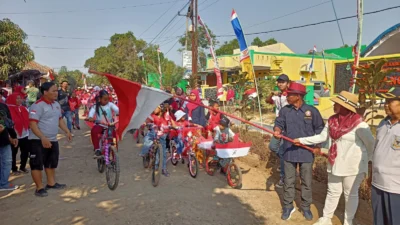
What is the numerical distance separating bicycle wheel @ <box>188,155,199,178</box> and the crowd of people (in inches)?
19.2

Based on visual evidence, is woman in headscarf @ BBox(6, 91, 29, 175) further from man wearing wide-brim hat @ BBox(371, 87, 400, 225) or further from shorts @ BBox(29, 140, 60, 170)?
man wearing wide-brim hat @ BBox(371, 87, 400, 225)

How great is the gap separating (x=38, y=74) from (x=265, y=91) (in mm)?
18374

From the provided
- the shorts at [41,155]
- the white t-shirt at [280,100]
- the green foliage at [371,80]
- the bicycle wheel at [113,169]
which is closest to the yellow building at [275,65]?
the white t-shirt at [280,100]

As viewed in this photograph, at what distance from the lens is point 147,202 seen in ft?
15.5

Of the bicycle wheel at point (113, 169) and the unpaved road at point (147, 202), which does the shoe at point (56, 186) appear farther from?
the bicycle wheel at point (113, 169)

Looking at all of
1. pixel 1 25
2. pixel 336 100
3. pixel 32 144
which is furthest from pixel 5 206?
pixel 1 25

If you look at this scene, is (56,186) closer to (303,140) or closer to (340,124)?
(303,140)

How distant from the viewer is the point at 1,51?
585 inches

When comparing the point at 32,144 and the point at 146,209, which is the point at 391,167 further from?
the point at 32,144

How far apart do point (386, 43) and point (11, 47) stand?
16.9 meters

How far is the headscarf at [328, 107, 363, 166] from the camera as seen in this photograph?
3485 mm

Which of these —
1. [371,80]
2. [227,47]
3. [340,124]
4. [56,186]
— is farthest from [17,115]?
[227,47]

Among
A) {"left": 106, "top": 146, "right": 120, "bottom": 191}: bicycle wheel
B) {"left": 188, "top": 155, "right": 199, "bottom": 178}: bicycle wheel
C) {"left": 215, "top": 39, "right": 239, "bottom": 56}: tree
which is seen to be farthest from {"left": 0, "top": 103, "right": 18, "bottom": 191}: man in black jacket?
{"left": 215, "top": 39, "right": 239, "bottom": 56}: tree

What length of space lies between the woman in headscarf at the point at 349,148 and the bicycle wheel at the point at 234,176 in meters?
1.93
